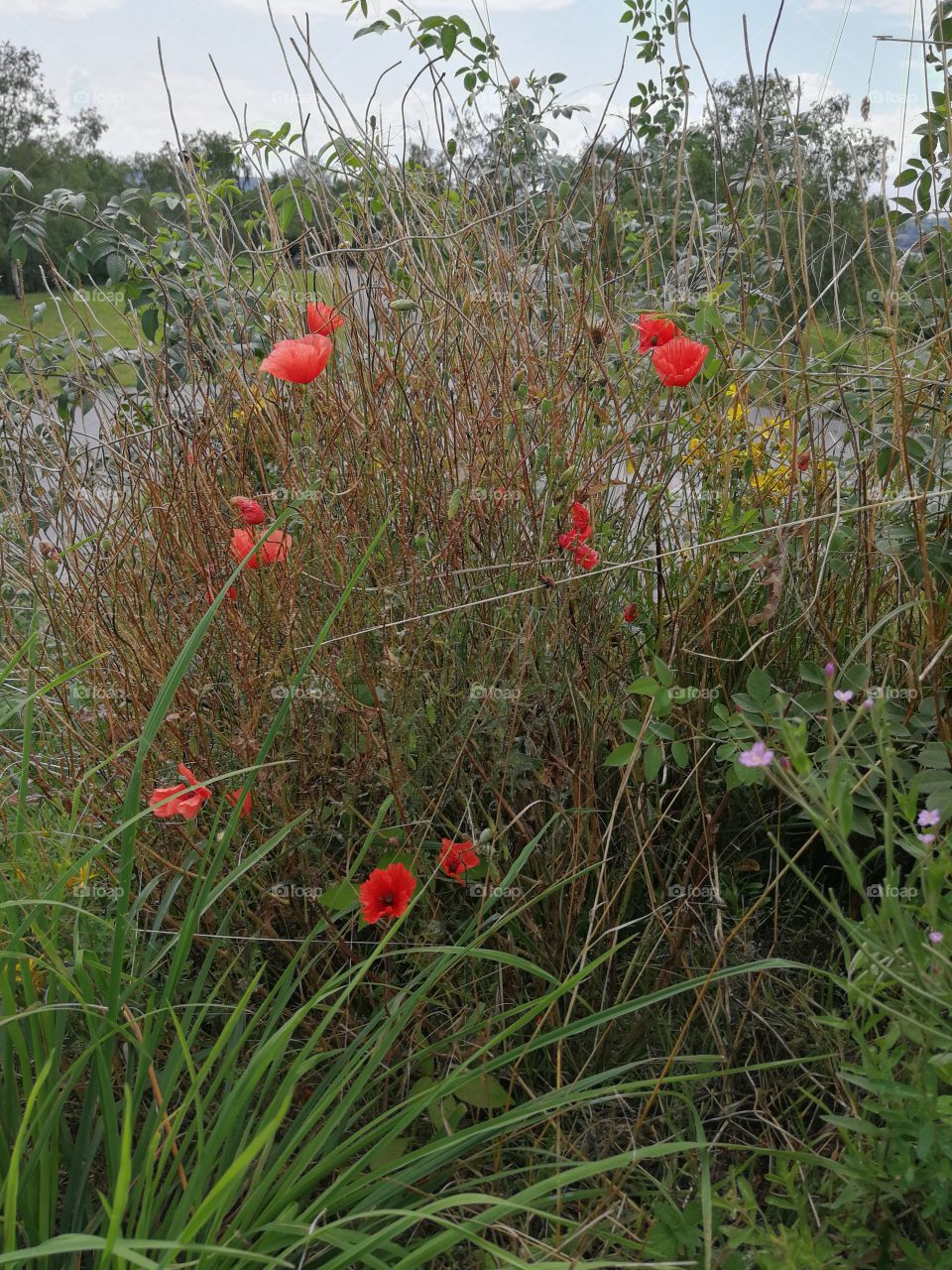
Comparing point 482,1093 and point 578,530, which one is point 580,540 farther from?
point 482,1093

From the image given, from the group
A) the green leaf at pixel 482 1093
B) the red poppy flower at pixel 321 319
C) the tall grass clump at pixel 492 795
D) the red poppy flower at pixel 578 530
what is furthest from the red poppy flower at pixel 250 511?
the green leaf at pixel 482 1093

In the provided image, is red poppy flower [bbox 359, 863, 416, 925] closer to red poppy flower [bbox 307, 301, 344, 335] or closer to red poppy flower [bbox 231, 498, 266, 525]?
red poppy flower [bbox 231, 498, 266, 525]

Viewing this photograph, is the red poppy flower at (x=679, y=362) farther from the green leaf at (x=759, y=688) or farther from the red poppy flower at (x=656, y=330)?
the green leaf at (x=759, y=688)

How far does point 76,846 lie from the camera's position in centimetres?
192

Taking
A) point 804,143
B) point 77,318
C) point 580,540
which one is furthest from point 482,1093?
point 804,143

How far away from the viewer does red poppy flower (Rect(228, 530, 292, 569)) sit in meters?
1.62

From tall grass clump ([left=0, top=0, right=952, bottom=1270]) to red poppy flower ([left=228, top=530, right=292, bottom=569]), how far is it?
0.04 metres

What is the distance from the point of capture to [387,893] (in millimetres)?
1467

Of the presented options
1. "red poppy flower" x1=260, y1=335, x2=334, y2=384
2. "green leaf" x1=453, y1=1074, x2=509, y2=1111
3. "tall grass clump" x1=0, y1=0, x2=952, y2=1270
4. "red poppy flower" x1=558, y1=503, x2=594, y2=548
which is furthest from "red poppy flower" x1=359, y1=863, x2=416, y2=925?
"red poppy flower" x1=260, y1=335, x2=334, y2=384

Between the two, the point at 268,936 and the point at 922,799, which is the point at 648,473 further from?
the point at 268,936

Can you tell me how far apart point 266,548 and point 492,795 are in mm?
587

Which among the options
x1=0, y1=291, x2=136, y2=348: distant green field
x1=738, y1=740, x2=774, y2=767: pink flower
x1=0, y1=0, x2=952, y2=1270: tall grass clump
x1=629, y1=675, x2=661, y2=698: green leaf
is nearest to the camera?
x1=738, y1=740, x2=774, y2=767: pink flower

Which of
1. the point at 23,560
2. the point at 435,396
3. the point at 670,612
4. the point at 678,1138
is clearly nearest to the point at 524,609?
the point at 670,612

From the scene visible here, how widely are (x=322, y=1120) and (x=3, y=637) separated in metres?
1.54
